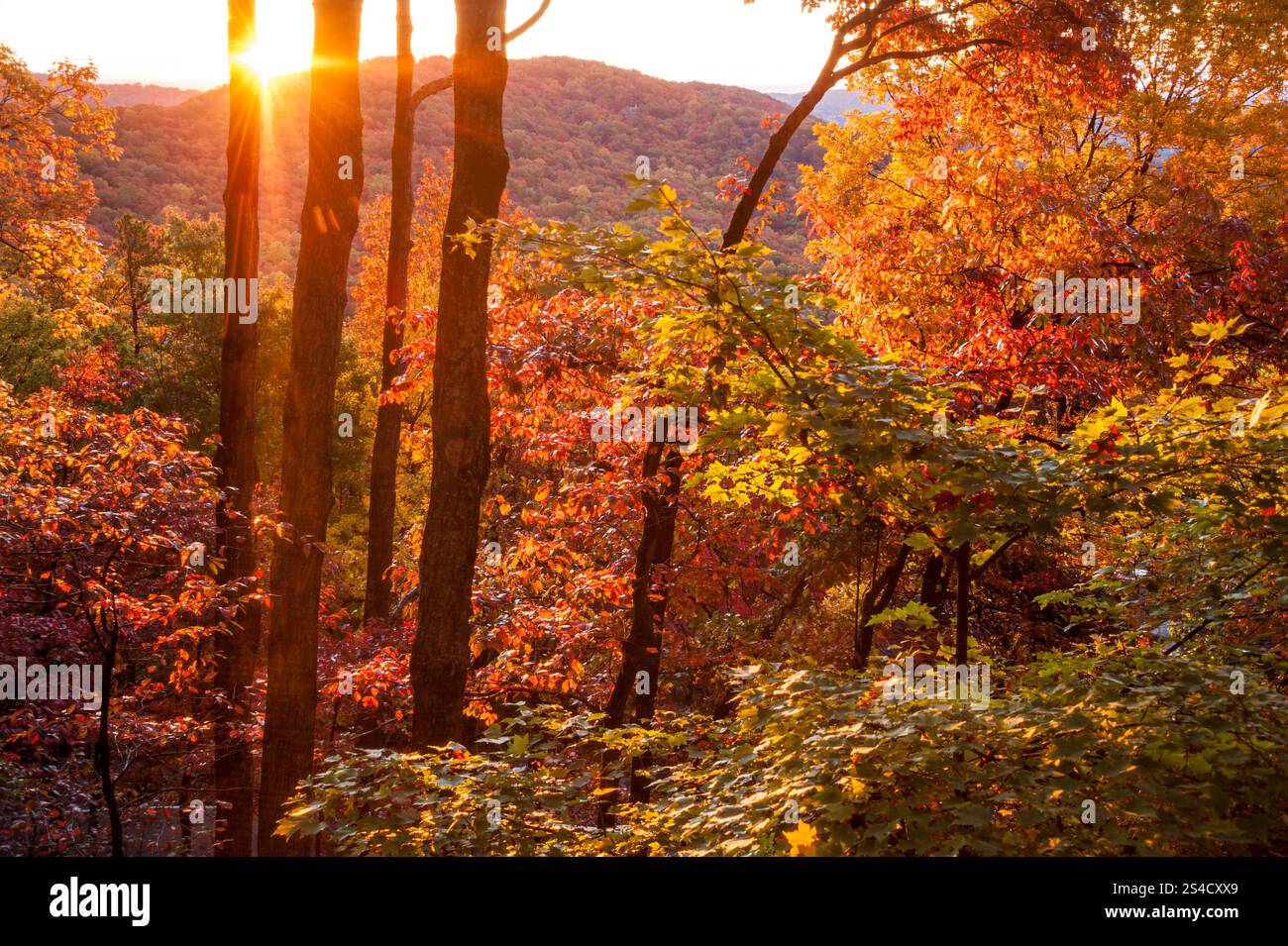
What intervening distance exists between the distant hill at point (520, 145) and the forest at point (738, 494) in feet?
71.7

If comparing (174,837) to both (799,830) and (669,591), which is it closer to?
(669,591)

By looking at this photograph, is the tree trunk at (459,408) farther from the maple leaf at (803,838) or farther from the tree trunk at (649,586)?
the maple leaf at (803,838)

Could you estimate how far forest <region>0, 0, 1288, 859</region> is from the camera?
3.99 meters

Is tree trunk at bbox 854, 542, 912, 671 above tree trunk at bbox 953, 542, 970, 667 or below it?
below

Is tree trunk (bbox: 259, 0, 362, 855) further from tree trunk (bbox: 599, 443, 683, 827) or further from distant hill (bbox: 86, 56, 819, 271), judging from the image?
distant hill (bbox: 86, 56, 819, 271)

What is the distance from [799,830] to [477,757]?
2.13 m

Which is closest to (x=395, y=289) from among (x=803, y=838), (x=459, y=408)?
(x=459, y=408)

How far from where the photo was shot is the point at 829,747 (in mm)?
3982

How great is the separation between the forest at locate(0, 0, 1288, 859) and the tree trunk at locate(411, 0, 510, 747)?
0.03 metres

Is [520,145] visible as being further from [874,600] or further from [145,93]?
[874,600]

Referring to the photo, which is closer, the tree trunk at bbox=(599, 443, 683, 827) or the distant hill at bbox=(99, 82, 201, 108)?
the tree trunk at bbox=(599, 443, 683, 827)

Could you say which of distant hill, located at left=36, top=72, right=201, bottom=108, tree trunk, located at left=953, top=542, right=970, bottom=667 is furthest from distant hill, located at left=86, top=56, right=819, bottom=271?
tree trunk, located at left=953, top=542, right=970, bottom=667

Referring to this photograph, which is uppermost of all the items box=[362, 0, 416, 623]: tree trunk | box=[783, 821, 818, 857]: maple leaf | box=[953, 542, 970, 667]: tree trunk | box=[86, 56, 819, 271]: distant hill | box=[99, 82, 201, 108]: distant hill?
box=[99, 82, 201, 108]: distant hill

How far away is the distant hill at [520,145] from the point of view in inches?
1663
